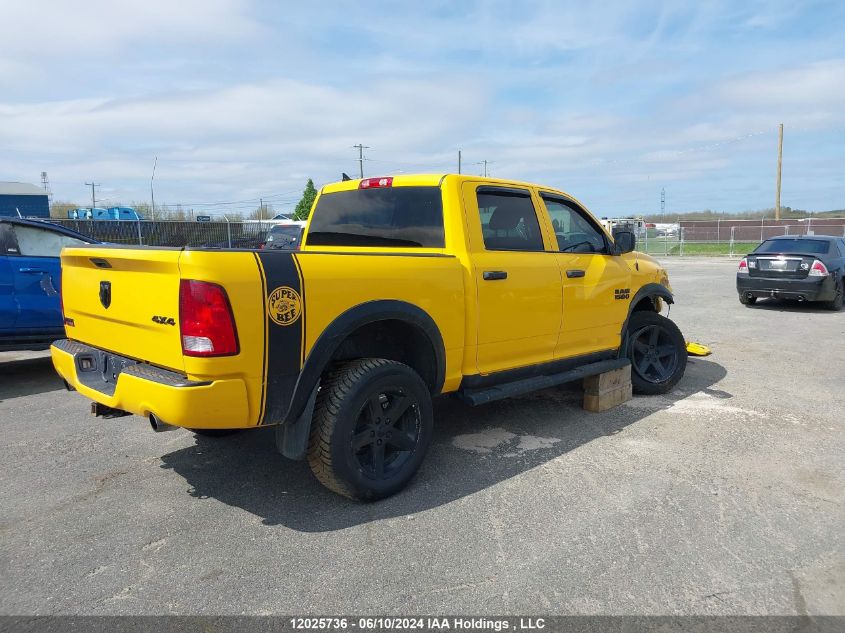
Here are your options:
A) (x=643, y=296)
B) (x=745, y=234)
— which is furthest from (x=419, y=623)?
(x=745, y=234)

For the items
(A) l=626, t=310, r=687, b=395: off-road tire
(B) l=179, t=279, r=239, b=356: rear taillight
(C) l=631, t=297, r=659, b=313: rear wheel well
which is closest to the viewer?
(B) l=179, t=279, r=239, b=356: rear taillight

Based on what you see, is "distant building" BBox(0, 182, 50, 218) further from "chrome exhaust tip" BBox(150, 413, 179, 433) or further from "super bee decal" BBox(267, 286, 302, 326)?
"super bee decal" BBox(267, 286, 302, 326)

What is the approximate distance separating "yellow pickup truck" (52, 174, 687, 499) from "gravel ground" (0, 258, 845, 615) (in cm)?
43

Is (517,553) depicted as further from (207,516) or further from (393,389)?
(207,516)

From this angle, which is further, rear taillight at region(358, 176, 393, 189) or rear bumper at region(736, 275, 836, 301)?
rear bumper at region(736, 275, 836, 301)

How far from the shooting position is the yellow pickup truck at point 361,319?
3.02 m

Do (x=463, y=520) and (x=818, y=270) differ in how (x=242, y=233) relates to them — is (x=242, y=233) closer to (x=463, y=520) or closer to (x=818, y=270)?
(x=818, y=270)

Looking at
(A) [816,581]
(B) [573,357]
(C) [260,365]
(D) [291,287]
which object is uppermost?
(D) [291,287]

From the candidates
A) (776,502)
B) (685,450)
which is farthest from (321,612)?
(685,450)

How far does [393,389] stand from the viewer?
3.64 metres

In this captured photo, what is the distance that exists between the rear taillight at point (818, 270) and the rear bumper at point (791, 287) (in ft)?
0.24

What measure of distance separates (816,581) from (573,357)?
7.98 feet

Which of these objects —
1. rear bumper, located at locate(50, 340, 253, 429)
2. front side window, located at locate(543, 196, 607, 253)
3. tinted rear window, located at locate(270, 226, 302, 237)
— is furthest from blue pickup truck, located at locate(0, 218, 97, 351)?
tinted rear window, located at locate(270, 226, 302, 237)

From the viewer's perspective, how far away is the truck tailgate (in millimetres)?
3053
